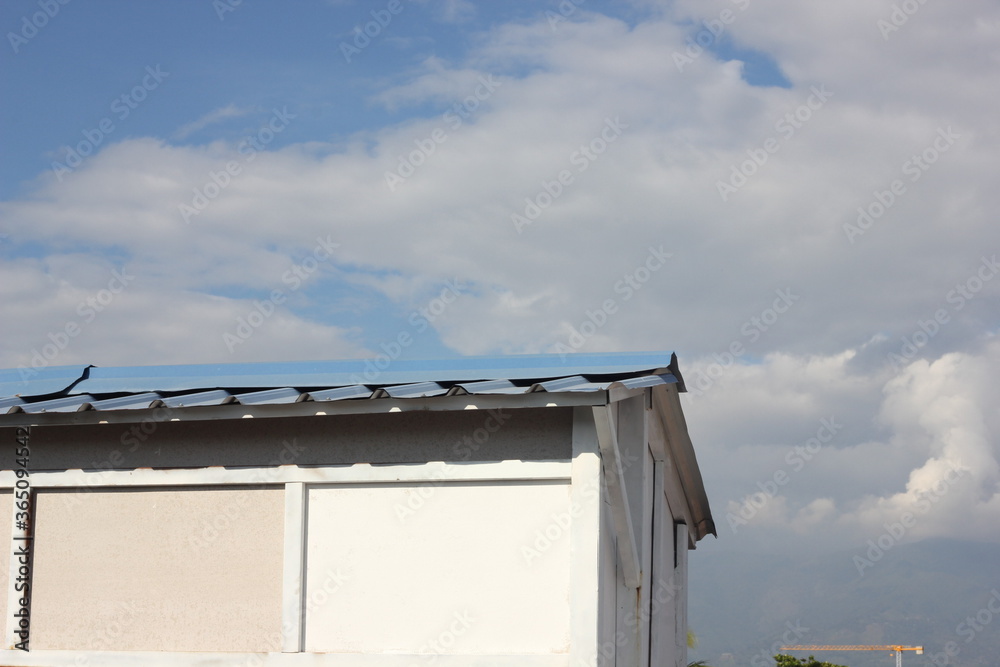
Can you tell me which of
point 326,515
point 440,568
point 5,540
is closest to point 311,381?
point 326,515

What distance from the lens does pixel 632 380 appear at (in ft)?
22.5

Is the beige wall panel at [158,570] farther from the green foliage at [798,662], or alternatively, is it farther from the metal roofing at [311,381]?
the green foliage at [798,662]

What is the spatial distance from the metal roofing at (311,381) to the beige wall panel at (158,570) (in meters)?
0.76

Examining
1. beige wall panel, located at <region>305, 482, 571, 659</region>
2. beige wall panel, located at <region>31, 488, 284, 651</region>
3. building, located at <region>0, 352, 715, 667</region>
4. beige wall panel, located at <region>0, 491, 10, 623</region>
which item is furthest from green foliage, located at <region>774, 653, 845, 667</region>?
beige wall panel, located at <region>0, 491, 10, 623</region>

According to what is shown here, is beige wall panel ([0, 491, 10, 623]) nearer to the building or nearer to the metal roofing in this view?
the building

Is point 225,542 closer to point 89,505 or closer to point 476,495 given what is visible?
point 89,505

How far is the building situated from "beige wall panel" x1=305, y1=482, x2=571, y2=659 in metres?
0.01

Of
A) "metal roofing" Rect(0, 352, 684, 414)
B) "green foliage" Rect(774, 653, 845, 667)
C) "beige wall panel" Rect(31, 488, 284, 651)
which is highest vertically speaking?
"metal roofing" Rect(0, 352, 684, 414)

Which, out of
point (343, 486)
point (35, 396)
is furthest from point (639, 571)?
point (35, 396)

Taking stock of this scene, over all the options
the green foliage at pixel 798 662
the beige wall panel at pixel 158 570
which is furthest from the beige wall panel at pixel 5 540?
the green foliage at pixel 798 662

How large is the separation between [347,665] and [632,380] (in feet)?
9.34

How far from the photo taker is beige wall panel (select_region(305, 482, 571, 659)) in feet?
21.5

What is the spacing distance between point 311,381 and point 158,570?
5.95 feet

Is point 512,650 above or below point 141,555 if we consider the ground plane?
below
